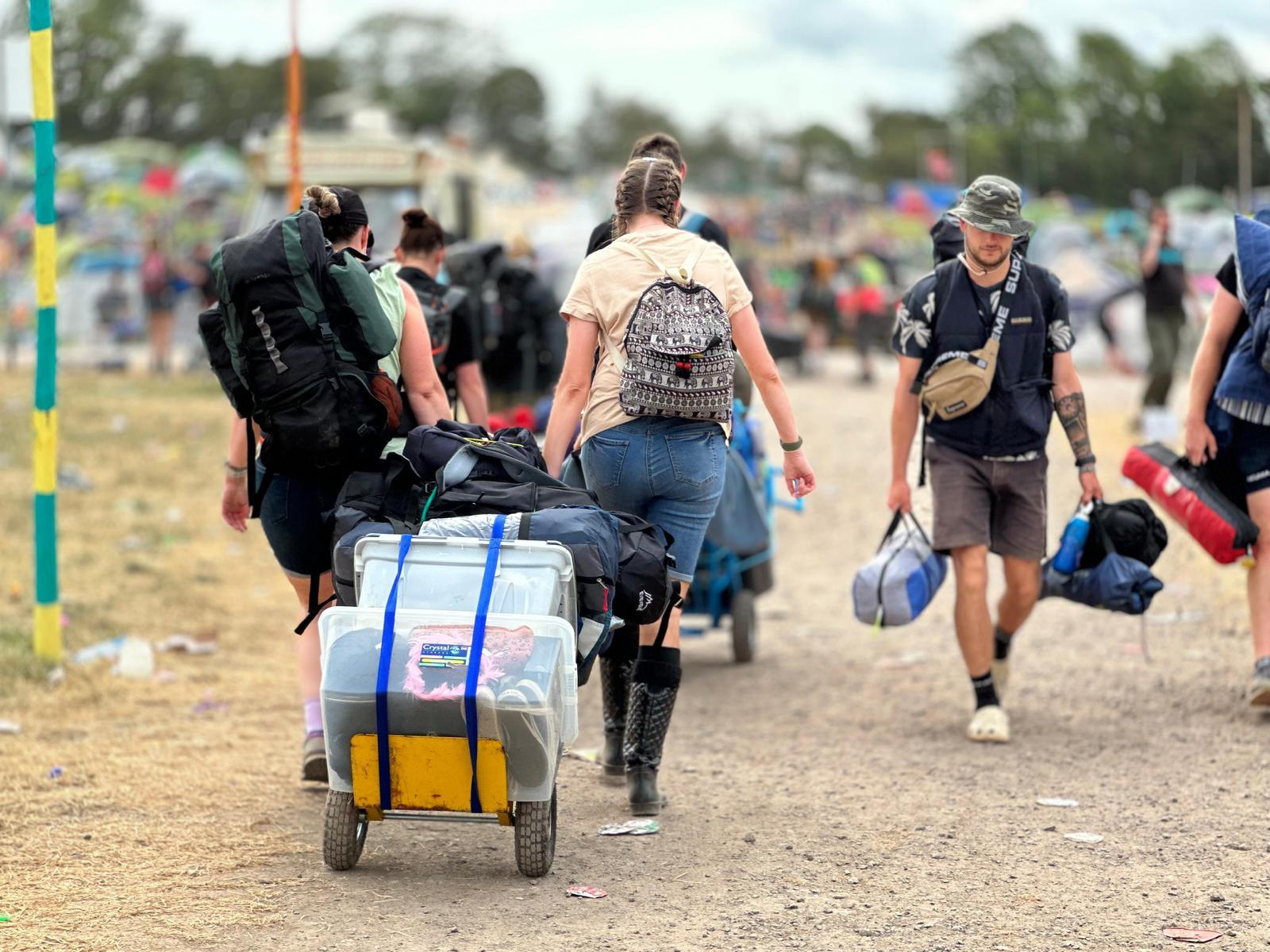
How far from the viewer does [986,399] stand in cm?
589

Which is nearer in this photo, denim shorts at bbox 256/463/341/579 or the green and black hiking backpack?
the green and black hiking backpack

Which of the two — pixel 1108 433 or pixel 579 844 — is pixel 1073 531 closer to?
pixel 579 844

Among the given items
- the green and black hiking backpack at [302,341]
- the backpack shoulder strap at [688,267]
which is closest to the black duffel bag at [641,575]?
the backpack shoulder strap at [688,267]

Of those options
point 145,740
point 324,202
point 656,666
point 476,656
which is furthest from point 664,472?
point 145,740

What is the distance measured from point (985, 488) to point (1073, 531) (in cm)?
39

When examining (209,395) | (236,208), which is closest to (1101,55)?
(236,208)

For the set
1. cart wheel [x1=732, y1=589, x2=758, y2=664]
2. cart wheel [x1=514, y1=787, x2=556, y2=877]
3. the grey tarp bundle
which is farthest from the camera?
A: cart wheel [x1=732, y1=589, x2=758, y2=664]

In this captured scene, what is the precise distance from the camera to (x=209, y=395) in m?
21.0

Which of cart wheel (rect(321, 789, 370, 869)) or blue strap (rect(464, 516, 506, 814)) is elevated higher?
blue strap (rect(464, 516, 506, 814))

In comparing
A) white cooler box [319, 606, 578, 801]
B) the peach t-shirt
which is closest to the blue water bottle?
the peach t-shirt

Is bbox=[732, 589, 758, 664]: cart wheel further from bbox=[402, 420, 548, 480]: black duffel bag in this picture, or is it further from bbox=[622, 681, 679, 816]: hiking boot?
bbox=[402, 420, 548, 480]: black duffel bag

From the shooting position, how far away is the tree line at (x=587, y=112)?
158 ft

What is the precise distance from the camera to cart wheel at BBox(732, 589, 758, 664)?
7.54 metres

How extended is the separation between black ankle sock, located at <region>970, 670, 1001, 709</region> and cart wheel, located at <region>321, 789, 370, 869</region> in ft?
8.61
